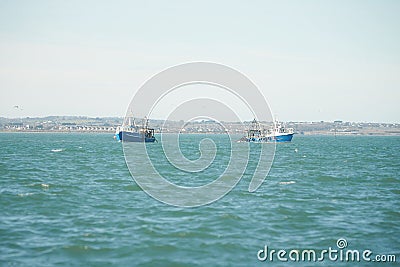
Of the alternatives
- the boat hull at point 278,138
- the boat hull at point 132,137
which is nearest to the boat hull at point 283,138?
the boat hull at point 278,138

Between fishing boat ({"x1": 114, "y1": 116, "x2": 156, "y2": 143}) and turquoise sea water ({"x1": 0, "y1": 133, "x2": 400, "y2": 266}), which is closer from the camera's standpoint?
turquoise sea water ({"x1": 0, "y1": 133, "x2": 400, "y2": 266})

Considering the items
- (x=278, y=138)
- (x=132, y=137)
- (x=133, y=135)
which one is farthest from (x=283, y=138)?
(x=132, y=137)

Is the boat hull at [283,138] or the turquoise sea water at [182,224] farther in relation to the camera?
the boat hull at [283,138]

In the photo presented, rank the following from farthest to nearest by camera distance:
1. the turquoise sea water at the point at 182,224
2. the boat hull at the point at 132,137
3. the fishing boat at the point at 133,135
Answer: the fishing boat at the point at 133,135 → the boat hull at the point at 132,137 → the turquoise sea water at the point at 182,224

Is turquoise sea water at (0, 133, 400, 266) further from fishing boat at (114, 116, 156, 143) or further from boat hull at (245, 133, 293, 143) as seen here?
boat hull at (245, 133, 293, 143)

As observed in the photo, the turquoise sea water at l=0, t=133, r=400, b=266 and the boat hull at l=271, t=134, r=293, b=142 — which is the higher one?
the boat hull at l=271, t=134, r=293, b=142

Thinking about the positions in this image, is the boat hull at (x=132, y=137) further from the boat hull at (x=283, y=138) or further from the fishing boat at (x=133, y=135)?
the boat hull at (x=283, y=138)

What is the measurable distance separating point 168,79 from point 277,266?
26.4 metres

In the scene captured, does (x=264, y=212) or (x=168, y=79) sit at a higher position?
(x=168, y=79)

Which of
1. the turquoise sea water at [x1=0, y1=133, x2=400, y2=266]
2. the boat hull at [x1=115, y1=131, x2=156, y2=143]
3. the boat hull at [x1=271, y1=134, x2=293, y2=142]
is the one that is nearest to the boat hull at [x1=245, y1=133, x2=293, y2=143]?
the boat hull at [x1=271, y1=134, x2=293, y2=142]

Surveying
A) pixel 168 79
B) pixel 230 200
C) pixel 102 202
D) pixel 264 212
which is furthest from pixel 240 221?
pixel 168 79

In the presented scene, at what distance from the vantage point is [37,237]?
64.1 feet

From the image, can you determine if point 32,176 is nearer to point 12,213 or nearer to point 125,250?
point 12,213

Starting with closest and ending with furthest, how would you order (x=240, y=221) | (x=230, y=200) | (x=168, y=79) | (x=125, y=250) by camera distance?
(x=125, y=250) → (x=240, y=221) → (x=230, y=200) → (x=168, y=79)
